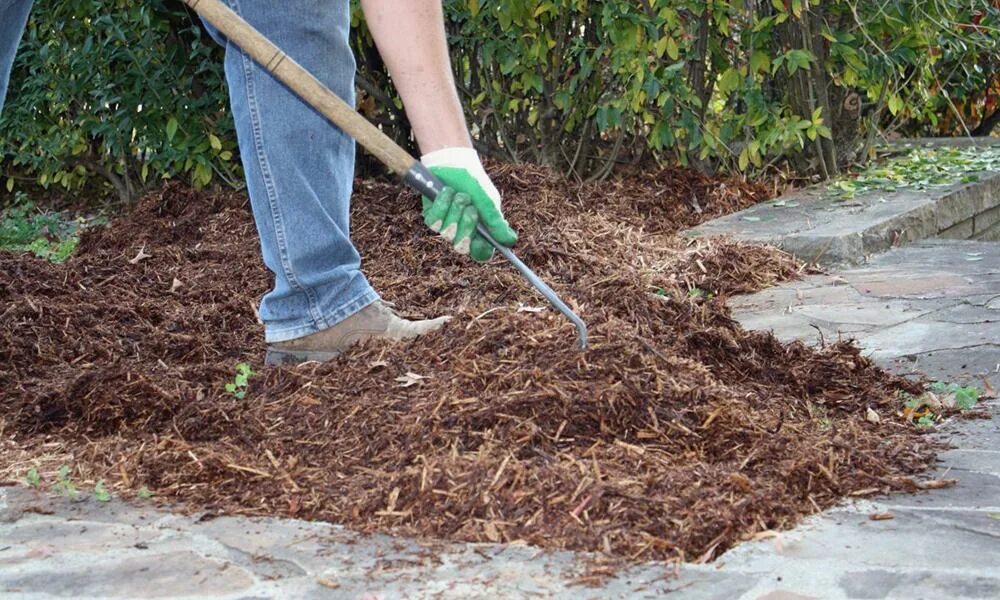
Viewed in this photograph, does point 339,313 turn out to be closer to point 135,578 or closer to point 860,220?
point 135,578

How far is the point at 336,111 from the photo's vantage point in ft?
9.50

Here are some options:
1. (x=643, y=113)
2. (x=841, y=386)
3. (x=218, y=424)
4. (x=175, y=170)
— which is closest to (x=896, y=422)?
(x=841, y=386)

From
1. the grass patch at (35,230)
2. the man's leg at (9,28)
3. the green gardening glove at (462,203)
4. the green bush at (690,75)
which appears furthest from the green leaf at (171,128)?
the green gardening glove at (462,203)

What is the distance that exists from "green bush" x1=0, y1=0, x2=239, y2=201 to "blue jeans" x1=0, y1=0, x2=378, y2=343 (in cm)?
256

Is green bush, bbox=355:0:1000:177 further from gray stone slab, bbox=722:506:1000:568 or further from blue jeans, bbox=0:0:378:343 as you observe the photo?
gray stone slab, bbox=722:506:1000:568

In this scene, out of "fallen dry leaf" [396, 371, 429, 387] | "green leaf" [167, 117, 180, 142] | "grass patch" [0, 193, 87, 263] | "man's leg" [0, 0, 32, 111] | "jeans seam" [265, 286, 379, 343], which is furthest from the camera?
"grass patch" [0, 193, 87, 263]

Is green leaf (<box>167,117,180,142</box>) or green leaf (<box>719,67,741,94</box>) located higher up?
green leaf (<box>167,117,180,142</box>)

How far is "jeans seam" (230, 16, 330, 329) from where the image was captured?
326 cm

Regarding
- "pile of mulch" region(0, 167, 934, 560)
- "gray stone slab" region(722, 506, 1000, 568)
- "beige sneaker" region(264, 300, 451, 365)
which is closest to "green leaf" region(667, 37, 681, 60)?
"pile of mulch" region(0, 167, 934, 560)

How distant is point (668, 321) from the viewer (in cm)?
358

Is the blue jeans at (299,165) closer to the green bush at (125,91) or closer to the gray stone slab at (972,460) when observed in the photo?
the gray stone slab at (972,460)

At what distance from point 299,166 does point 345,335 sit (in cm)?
45

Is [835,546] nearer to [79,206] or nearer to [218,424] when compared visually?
[218,424]

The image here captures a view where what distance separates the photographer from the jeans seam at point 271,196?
3.26 metres
